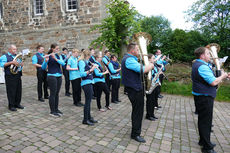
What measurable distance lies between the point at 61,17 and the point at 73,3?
54.8 inches

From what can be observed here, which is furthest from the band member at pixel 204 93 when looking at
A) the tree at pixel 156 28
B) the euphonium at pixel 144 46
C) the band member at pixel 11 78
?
the tree at pixel 156 28

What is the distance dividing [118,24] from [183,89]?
497cm

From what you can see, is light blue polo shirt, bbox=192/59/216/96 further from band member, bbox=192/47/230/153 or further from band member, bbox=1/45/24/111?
band member, bbox=1/45/24/111

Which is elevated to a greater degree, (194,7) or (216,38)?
(194,7)

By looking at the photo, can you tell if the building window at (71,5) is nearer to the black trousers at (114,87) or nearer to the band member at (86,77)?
the black trousers at (114,87)

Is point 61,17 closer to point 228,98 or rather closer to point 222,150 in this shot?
point 228,98

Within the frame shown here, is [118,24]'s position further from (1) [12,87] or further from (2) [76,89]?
(1) [12,87]

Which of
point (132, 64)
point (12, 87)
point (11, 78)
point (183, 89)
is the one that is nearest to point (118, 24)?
point (183, 89)

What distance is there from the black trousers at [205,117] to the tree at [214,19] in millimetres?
15433

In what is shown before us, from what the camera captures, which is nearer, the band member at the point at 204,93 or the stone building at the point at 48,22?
the band member at the point at 204,93

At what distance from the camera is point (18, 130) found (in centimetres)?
382

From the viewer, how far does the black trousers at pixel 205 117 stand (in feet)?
10.8

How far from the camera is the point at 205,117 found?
3.37 meters

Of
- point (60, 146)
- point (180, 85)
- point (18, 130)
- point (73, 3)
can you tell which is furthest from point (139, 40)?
point (73, 3)
